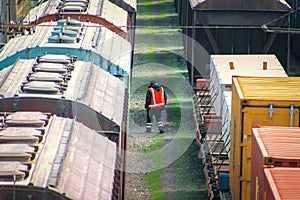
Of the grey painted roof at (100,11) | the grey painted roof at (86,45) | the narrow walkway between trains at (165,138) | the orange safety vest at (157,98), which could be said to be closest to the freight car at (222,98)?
the narrow walkway between trains at (165,138)

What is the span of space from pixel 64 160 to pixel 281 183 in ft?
7.17

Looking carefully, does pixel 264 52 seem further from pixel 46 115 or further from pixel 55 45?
pixel 46 115

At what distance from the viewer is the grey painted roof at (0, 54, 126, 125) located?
1060cm

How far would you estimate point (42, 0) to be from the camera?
70.0 feet

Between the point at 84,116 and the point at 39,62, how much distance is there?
2.36 metres

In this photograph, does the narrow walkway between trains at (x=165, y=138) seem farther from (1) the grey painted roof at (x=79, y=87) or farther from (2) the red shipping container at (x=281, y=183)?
(2) the red shipping container at (x=281, y=183)

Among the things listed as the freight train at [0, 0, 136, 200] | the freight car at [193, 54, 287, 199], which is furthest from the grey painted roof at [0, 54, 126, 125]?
the freight car at [193, 54, 287, 199]

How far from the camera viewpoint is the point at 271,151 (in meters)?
9.48

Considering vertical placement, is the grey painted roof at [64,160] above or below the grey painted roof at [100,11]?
below

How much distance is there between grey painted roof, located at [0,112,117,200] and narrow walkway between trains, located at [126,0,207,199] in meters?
5.08

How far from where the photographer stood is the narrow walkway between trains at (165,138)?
15.1 m

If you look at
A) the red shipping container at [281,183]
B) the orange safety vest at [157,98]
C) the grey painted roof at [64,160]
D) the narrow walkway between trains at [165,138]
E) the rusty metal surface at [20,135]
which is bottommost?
the narrow walkway between trains at [165,138]

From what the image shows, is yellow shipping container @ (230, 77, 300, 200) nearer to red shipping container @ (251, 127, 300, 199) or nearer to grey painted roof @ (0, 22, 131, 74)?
red shipping container @ (251, 127, 300, 199)

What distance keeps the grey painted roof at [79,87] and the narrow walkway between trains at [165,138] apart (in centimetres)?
299
